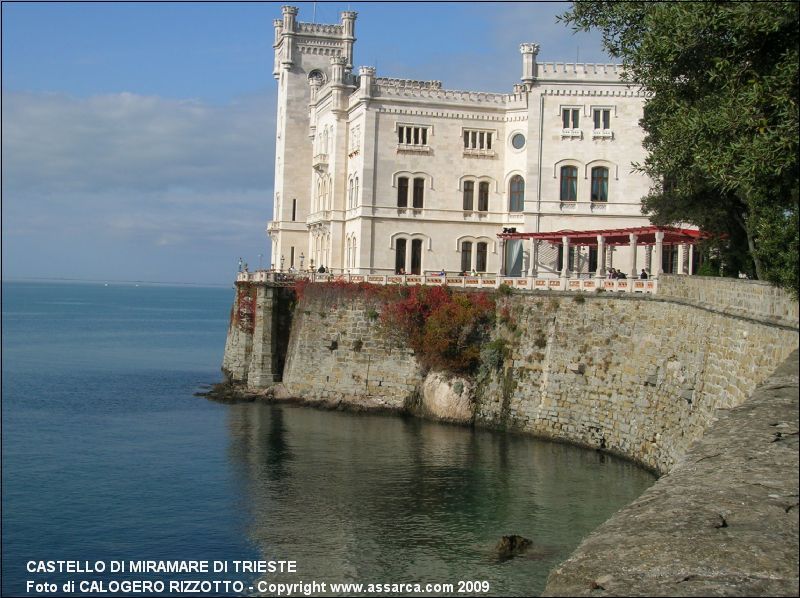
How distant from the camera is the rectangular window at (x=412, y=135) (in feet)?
192

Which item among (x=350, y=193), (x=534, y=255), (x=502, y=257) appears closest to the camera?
(x=534, y=255)

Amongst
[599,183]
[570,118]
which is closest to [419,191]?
[570,118]

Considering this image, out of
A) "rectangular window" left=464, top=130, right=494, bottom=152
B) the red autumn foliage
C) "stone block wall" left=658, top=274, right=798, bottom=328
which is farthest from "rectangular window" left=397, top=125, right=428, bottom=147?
"stone block wall" left=658, top=274, right=798, bottom=328

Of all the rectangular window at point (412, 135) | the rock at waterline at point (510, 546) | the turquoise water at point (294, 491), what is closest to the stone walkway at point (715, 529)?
the turquoise water at point (294, 491)

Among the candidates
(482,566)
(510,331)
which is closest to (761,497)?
(482,566)

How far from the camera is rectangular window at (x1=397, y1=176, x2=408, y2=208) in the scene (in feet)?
192

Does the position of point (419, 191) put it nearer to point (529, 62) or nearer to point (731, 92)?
point (529, 62)

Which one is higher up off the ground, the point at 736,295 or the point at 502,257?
the point at 502,257

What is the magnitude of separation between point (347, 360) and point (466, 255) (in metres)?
11.1

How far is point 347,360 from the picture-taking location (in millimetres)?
51969

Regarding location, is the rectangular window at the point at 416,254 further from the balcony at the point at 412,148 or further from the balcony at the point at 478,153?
the balcony at the point at 478,153

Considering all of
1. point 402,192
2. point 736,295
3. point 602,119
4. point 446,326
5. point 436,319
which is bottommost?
point 446,326

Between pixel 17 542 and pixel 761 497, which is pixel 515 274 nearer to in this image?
pixel 17 542

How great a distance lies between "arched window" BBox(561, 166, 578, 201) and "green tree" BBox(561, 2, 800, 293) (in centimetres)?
2429
